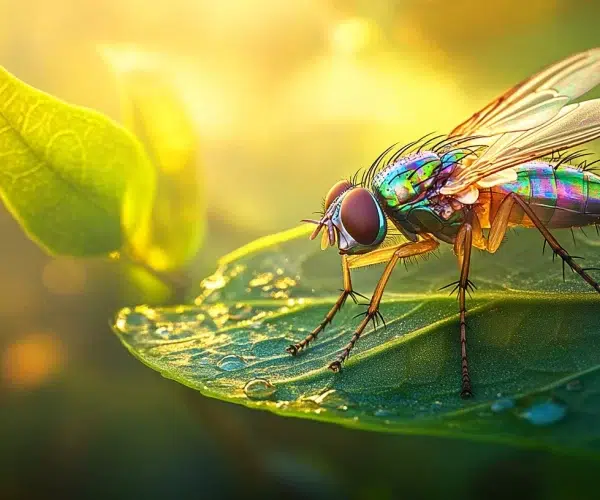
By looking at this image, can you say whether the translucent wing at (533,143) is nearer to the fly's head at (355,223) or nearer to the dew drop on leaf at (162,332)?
the fly's head at (355,223)

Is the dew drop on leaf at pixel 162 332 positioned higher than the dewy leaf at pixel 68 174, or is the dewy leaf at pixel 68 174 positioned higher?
the dewy leaf at pixel 68 174

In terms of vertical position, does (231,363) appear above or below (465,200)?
below

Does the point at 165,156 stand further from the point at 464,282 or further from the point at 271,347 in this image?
the point at 464,282

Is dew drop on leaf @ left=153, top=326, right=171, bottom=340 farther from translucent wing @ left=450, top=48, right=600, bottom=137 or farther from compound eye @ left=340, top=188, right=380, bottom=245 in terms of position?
translucent wing @ left=450, top=48, right=600, bottom=137

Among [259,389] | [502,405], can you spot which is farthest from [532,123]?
[259,389]

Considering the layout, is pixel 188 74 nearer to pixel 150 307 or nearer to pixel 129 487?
pixel 150 307

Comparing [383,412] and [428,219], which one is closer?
[383,412]

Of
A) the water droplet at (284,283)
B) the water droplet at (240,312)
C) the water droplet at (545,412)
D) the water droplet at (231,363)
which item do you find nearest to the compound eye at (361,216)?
the water droplet at (284,283)
